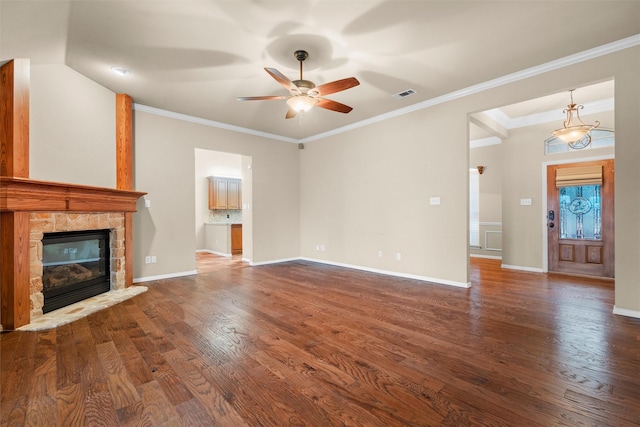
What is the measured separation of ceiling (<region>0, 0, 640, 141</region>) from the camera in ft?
8.15

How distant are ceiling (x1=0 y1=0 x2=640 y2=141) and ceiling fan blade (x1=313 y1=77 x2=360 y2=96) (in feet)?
1.44

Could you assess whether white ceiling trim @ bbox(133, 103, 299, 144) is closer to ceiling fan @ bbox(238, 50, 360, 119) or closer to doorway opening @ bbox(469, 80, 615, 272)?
ceiling fan @ bbox(238, 50, 360, 119)

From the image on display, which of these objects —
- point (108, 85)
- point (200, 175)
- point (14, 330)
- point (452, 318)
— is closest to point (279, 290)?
point (452, 318)

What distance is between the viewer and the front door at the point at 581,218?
4.84 metres

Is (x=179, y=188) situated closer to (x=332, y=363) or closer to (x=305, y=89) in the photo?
(x=305, y=89)

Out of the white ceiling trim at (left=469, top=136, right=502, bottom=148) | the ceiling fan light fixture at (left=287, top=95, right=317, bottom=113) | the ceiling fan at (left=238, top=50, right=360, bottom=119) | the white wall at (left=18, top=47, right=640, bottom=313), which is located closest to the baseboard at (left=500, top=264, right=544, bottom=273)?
the white wall at (left=18, top=47, right=640, bottom=313)

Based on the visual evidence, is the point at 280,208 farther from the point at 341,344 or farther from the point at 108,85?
the point at 341,344

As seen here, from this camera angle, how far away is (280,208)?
21.8 ft

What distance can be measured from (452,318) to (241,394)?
225 centimetres

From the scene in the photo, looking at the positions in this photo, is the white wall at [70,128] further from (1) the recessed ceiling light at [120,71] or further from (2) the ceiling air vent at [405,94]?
(2) the ceiling air vent at [405,94]

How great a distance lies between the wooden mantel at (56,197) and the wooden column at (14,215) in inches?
5.3

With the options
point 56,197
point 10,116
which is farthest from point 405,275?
point 10,116

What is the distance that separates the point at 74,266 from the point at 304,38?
3940mm

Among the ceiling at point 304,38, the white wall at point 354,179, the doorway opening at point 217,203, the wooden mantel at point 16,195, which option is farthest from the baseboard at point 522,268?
the wooden mantel at point 16,195
